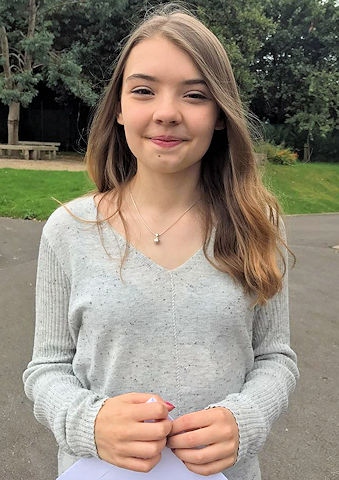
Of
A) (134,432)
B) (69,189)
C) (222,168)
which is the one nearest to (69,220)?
(222,168)

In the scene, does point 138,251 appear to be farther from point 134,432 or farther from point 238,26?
point 238,26

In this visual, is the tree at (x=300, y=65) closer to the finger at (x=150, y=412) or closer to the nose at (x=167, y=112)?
the nose at (x=167, y=112)

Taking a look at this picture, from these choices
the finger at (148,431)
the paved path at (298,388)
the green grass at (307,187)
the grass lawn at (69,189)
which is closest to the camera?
the finger at (148,431)

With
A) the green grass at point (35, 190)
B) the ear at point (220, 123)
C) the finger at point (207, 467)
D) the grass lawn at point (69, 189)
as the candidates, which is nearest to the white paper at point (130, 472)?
the finger at point (207, 467)

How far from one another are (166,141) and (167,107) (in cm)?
7

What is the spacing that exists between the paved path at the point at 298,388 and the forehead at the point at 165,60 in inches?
88.2

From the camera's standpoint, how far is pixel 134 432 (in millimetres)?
1001

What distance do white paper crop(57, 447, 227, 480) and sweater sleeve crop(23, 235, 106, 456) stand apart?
0.11 ft

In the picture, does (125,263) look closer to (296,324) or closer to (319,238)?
(296,324)

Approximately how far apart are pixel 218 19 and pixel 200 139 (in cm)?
1900

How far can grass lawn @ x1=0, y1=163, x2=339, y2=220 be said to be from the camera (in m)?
9.02

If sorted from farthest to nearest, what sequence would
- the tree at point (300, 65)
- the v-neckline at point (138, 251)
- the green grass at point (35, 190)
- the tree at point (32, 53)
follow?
the tree at point (300, 65)
the tree at point (32, 53)
the green grass at point (35, 190)
the v-neckline at point (138, 251)

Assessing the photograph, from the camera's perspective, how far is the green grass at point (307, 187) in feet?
43.0

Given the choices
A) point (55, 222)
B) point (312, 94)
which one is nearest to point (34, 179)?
point (55, 222)
